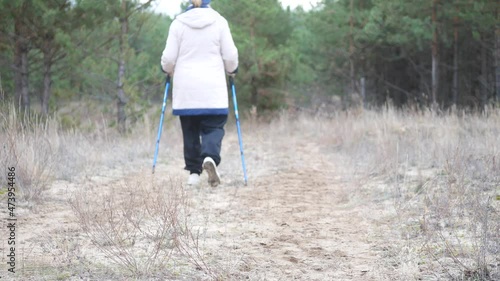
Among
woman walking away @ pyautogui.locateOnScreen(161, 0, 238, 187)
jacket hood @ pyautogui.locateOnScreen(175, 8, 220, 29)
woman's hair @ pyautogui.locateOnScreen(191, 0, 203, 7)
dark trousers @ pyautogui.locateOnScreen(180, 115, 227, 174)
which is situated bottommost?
dark trousers @ pyautogui.locateOnScreen(180, 115, 227, 174)

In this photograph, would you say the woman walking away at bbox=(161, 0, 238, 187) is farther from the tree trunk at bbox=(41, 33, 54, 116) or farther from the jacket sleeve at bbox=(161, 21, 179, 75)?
the tree trunk at bbox=(41, 33, 54, 116)

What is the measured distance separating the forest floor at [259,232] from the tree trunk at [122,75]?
397cm

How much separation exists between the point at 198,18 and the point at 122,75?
530 cm

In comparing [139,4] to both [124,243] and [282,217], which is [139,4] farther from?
[124,243]

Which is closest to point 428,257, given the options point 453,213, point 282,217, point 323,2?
point 453,213

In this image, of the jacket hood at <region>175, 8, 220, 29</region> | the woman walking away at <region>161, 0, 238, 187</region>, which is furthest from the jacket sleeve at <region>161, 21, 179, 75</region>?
the jacket hood at <region>175, 8, 220, 29</region>

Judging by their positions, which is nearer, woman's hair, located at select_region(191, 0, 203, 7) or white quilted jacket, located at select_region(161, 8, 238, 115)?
white quilted jacket, located at select_region(161, 8, 238, 115)

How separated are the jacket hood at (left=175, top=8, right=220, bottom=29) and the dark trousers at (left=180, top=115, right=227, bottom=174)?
3.19 ft

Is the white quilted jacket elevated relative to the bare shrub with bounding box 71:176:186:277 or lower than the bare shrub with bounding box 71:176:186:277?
elevated

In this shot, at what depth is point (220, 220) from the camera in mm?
5020

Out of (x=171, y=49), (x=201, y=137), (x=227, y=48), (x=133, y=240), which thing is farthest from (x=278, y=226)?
(x=171, y=49)

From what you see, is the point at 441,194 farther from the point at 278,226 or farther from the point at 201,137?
the point at 201,137

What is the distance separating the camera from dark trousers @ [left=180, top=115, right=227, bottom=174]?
681cm

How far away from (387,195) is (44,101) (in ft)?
24.8
